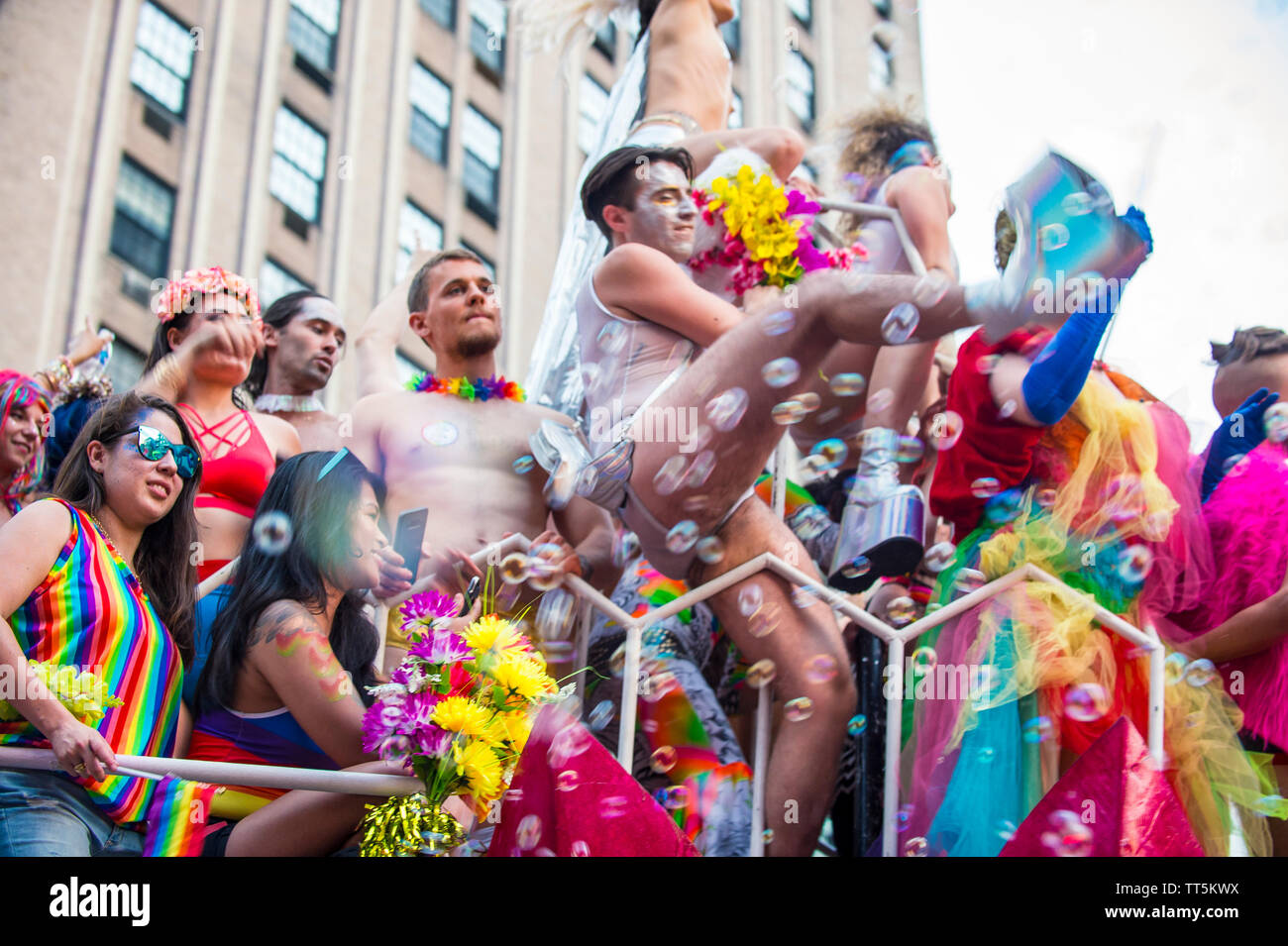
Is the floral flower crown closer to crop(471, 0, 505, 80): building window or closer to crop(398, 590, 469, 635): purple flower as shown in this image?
crop(398, 590, 469, 635): purple flower

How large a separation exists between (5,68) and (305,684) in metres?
14.0

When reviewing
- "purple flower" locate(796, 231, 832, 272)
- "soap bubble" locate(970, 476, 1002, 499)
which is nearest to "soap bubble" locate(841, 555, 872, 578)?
"soap bubble" locate(970, 476, 1002, 499)

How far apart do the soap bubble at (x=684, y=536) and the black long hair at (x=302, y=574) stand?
77 cm

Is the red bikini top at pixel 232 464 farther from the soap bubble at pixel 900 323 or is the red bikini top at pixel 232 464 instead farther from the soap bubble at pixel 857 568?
the soap bubble at pixel 900 323

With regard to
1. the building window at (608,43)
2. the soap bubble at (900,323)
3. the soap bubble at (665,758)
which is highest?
the building window at (608,43)

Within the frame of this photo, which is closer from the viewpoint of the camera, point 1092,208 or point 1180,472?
point 1092,208

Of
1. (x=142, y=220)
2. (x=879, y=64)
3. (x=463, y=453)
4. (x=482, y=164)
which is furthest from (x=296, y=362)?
(x=879, y=64)

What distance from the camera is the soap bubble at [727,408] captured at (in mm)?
3326

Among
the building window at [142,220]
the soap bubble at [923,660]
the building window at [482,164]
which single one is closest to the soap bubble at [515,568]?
the soap bubble at [923,660]

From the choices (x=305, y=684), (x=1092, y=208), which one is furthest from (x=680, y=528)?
(x=1092, y=208)

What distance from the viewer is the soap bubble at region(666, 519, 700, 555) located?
3.47 meters

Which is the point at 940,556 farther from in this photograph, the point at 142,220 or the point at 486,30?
the point at 486,30

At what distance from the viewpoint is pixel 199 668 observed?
3.19 m
